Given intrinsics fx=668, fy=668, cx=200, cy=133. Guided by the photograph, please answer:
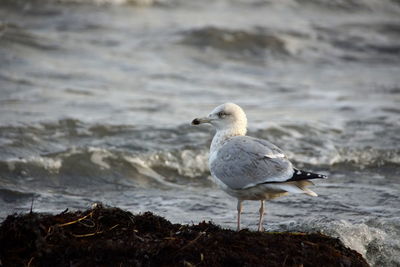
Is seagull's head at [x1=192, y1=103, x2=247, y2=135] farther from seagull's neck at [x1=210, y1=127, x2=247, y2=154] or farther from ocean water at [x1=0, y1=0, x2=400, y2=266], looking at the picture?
ocean water at [x1=0, y1=0, x2=400, y2=266]

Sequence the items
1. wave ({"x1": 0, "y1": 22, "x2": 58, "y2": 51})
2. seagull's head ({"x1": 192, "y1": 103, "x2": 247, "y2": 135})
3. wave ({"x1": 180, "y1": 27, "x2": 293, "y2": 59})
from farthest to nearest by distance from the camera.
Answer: wave ({"x1": 180, "y1": 27, "x2": 293, "y2": 59}) → wave ({"x1": 0, "y1": 22, "x2": 58, "y2": 51}) → seagull's head ({"x1": 192, "y1": 103, "x2": 247, "y2": 135})

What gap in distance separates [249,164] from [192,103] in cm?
533

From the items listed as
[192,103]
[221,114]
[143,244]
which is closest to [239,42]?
[192,103]

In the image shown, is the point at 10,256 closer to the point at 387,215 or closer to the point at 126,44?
the point at 387,215

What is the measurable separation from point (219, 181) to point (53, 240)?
1547 mm

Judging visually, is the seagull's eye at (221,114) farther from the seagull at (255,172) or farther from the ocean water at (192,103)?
the ocean water at (192,103)

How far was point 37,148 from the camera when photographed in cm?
845

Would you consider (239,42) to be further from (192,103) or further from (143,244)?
(143,244)

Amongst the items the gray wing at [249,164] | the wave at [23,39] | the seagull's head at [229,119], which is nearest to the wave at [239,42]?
the wave at [23,39]

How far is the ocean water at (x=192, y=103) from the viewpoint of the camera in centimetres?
682

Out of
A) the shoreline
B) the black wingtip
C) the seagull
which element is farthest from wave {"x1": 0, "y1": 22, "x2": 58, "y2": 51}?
the black wingtip

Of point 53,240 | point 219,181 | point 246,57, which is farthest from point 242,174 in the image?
point 246,57

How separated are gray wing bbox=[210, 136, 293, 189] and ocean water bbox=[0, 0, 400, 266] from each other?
59 cm

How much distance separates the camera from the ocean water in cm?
682
